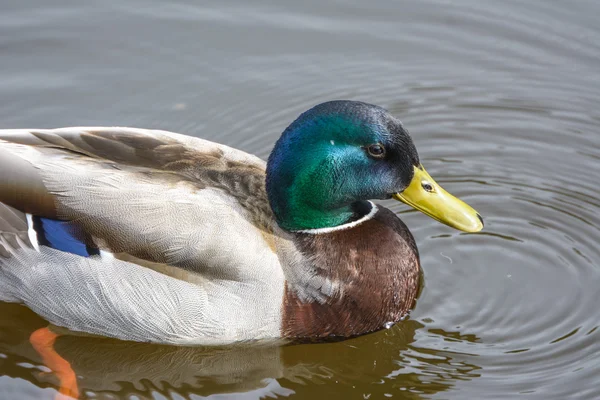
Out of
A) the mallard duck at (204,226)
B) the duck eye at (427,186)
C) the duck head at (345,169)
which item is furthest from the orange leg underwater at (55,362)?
the duck eye at (427,186)

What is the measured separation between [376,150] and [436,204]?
564 mm

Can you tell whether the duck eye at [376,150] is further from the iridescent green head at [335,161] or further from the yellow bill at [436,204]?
the yellow bill at [436,204]

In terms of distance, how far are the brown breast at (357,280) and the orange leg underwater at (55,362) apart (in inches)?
56.7

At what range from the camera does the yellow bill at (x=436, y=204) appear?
21.2 ft

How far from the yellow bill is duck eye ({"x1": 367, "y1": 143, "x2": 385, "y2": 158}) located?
280mm

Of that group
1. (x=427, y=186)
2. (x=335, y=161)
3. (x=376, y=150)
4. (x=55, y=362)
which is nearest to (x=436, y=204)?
(x=427, y=186)

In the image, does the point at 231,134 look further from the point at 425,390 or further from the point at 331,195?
the point at 425,390

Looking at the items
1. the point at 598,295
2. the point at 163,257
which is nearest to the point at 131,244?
the point at 163,257

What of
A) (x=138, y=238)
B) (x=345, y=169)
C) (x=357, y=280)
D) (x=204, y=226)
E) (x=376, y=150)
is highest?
→ (x=376, y=150)

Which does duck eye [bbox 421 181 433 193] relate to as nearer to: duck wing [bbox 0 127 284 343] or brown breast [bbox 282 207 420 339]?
brown breast [bbox 282 207 420 339]

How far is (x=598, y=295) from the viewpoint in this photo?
6992mm

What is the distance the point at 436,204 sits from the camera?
648cm

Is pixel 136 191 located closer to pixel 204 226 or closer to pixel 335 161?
pixel 204 226

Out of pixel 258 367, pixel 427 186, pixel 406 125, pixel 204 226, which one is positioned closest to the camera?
pixel 204 226
